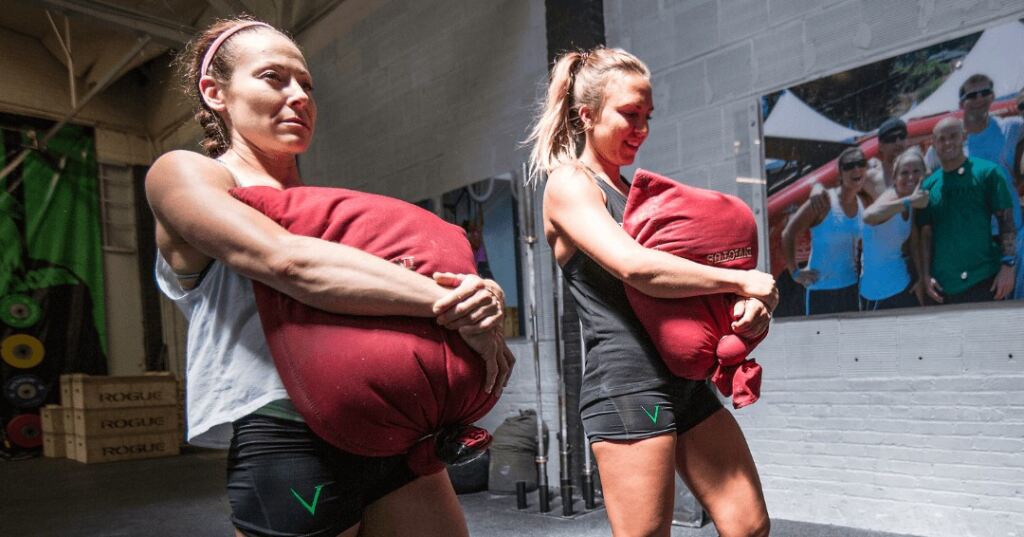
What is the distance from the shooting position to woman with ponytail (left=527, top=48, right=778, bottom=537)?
1182 millimetres

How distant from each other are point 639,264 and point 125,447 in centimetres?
662

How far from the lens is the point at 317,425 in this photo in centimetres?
81

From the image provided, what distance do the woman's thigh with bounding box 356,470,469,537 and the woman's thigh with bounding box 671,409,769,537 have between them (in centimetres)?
48

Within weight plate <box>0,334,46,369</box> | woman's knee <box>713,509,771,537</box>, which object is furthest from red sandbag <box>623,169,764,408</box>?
weight plate <box>0,334,46,369</box>

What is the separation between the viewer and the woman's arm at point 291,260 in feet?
2.57

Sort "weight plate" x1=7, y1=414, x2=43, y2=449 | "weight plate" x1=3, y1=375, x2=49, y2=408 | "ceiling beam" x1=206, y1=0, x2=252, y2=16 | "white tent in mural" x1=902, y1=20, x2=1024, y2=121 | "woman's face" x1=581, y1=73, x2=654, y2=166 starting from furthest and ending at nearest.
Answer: "weight plate" x1=3, y1=375, x2=49, y2=408 < "weight plate" x1=7, y1=414, x2=43, y2=449 < "ceiling beam" x1=206, y1=0, x2=252, y2=16 < "white tent in mural" x1=902, y1=20, x2=1024, y2=121 < "woman's face" x1=581, y1=73, x2=654, y2=166

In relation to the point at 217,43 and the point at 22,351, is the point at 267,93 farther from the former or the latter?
the point at 22,351

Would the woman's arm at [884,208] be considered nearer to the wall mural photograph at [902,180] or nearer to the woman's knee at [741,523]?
the wall mural photograph at [902,180]

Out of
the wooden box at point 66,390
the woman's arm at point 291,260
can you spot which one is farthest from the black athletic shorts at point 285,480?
the wooden box at point 66,390

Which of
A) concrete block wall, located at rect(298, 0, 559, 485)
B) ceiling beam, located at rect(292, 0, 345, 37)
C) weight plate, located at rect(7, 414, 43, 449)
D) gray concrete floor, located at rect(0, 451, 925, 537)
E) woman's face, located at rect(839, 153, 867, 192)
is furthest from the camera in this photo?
weight plate, located at rect(7, 414, 43, 449)

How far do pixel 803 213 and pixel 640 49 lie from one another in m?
1.19

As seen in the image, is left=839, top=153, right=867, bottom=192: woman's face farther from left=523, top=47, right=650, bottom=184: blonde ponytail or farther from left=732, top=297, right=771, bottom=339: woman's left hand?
left=732, top=297, right=771, bottom=339: woman's left hand

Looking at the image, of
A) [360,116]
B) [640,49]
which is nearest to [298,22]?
[360,116]

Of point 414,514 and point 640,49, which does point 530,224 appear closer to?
point 640,49
